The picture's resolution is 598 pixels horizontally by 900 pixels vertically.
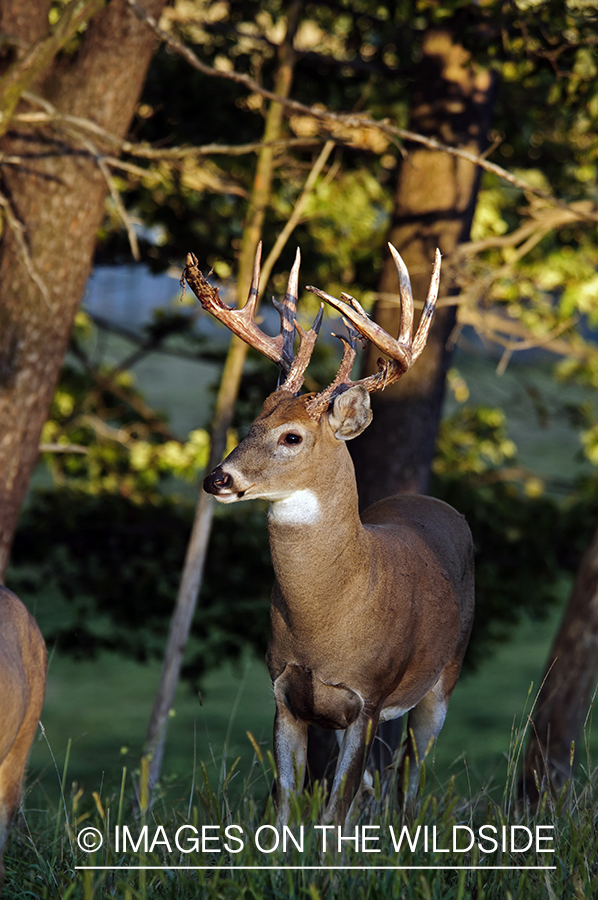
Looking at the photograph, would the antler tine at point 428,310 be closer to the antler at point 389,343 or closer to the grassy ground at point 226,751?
the antler at point 389,343

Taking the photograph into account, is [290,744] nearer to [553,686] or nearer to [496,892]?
[496,892]

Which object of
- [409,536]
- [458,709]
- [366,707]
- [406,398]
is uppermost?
[406,398]

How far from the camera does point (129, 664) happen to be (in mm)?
16875

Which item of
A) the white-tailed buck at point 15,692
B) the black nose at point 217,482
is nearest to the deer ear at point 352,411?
the black nose at point 217,482

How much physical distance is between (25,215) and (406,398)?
243 centimetres

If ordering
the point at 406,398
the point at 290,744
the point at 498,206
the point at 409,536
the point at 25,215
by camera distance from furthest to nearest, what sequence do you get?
the point at 498,206 < the point at 406,398 < the point at 25,215 < the point at 409,536 < the point at 290,744

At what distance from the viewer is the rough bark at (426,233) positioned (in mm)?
6160

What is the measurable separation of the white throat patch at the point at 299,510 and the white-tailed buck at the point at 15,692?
0.86 meters

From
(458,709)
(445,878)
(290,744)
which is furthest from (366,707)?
(458,709)

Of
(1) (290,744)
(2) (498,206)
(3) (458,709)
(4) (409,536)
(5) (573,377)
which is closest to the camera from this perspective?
(1) (290,744)

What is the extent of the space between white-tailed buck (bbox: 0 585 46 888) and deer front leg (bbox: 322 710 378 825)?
101 cm

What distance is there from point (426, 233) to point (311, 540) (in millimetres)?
3555

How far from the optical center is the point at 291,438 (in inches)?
131

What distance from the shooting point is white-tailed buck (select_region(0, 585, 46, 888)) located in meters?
2.85
